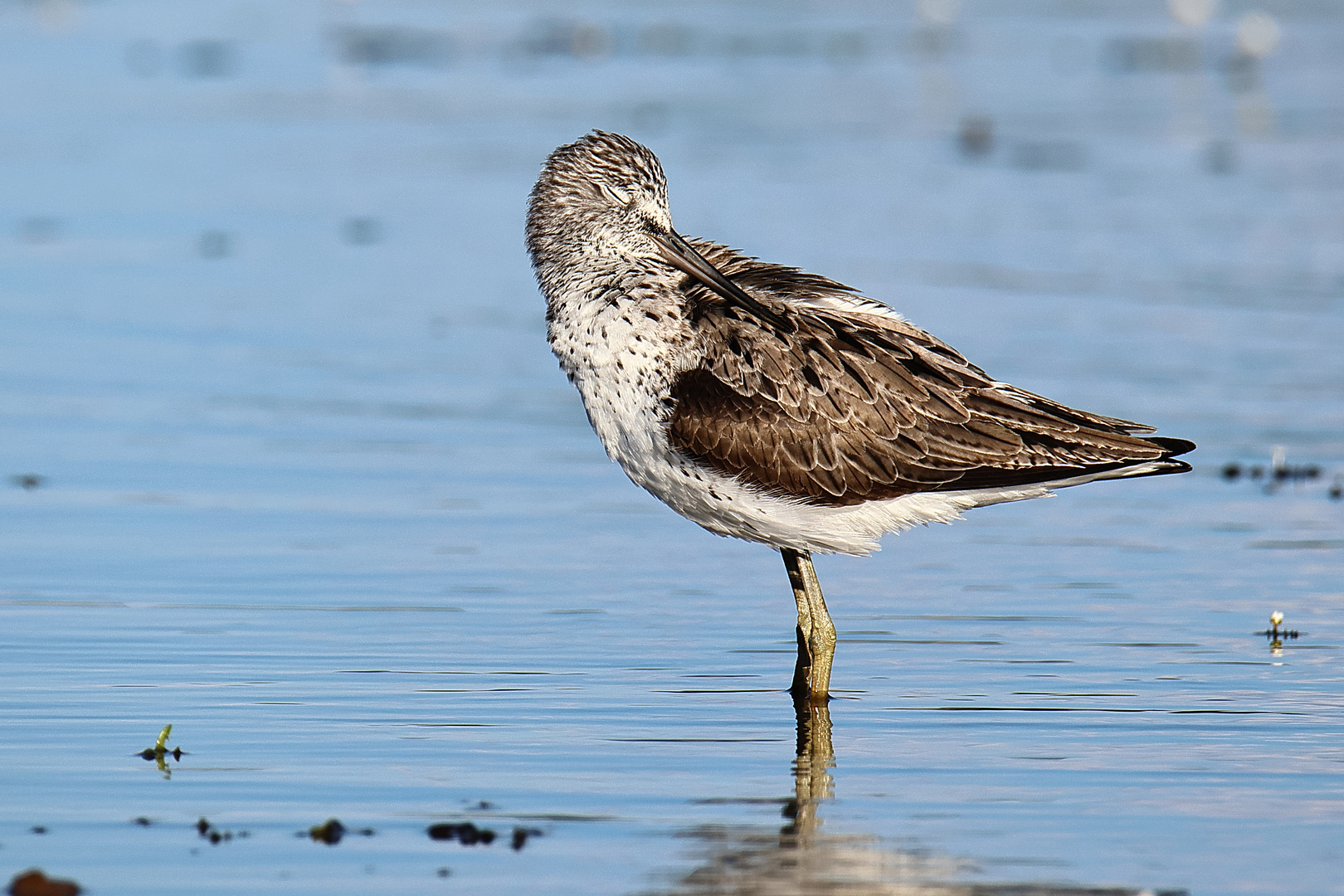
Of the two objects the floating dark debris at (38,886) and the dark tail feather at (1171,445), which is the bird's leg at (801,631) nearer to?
the dark tail feather at (1171,445)

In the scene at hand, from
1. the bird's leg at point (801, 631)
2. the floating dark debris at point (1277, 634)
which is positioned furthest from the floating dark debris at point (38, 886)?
the floating dark debris at point (1277, 634)

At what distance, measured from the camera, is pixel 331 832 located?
6.45m

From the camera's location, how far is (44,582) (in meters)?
9.47

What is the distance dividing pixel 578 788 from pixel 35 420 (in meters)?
6.51

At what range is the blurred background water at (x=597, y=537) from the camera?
22.0 ft

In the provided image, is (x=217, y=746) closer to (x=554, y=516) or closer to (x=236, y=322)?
(x=554, y=516)

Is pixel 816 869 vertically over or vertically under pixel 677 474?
under

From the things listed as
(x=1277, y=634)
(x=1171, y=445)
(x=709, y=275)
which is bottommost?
(x=1277, y=634)

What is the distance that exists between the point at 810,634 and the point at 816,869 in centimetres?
241

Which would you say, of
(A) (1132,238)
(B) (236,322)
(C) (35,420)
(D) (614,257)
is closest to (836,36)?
(A) (1132,238)

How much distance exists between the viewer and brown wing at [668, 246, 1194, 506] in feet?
27.1

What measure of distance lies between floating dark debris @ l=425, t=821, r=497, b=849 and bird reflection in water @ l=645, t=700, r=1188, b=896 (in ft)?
1.97

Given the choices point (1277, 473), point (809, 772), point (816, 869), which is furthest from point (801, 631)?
point (1277, 473)

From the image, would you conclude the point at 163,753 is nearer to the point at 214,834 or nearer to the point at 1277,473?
the point at 214,834
